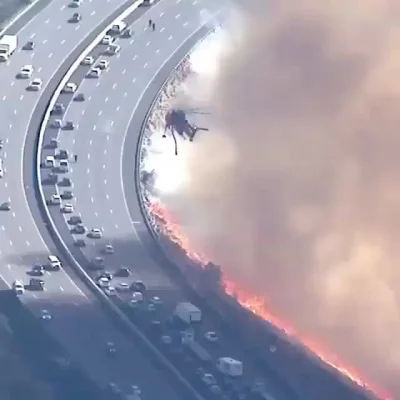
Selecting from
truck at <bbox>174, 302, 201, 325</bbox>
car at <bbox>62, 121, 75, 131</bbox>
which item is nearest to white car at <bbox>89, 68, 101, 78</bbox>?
car at <bbox>62, 121, 75, 131</bbox>

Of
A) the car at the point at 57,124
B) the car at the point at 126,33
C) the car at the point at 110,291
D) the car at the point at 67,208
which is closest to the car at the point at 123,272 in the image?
the car at the point at 110,291

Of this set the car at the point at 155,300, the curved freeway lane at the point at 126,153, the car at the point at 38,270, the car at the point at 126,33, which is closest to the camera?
the curved freeway lane at the point at 126,153

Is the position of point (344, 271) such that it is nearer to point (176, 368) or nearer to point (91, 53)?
point (176, 368)

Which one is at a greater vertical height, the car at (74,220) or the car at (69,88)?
the car at (69,88)

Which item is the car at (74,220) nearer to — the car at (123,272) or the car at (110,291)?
the car at (123,272)

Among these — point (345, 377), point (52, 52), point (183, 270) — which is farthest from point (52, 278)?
point (52, 52)

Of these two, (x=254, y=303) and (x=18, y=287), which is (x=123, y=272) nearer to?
(x=18, y=287)

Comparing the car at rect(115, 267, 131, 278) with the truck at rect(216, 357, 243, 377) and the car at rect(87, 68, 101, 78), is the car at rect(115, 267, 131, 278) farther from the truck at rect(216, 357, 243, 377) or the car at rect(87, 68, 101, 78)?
the car at rect(87, 68, 101, 78)

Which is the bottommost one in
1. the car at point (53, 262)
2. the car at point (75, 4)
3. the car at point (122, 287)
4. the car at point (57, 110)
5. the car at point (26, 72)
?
the car at point (122, 287)
